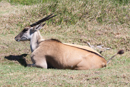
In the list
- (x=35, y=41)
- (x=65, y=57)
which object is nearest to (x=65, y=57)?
(x=65, y=57)

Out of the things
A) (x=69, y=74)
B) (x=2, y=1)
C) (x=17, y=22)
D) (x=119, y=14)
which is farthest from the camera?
(x=2, y=1)

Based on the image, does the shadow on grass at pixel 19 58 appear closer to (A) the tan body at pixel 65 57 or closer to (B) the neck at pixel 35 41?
(B) the neck at pixel 35 41

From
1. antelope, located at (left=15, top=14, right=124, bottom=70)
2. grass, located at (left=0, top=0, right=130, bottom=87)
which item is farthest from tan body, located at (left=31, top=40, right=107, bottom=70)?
grass, located at (left=0, top=0, right=130, bottom=87)

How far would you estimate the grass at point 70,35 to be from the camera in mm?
5172

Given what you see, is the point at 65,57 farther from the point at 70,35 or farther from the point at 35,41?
the point at 70,35

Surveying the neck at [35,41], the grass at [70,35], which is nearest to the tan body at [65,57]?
the grass at [70,35]

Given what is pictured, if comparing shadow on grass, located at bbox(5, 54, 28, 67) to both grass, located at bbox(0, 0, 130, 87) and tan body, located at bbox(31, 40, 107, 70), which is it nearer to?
grass, located at bbox(0, 0, 130, 87)

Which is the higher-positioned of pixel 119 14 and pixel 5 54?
pixel 119 14

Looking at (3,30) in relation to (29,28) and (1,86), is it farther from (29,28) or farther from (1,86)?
(1,86)

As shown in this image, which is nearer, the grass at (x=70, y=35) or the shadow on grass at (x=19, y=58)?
the grass at (x=70, y=35)

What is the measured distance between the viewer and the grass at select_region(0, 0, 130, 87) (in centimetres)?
517

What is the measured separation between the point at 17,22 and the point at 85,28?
9.26 feet

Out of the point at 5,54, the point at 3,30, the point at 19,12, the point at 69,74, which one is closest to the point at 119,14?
the point at 19,12

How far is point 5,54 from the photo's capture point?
7609 mm
